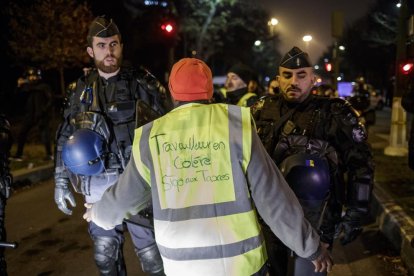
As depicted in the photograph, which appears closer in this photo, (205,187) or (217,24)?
(205,187)

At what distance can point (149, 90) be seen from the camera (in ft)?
11.8

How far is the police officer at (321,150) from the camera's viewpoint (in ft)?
8.92

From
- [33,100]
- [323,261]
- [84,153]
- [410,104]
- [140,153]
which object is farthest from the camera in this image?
[33,100]

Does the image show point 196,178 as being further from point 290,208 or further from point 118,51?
point 118,51

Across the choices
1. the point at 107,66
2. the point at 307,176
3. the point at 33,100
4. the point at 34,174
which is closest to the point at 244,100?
the point at 107,66

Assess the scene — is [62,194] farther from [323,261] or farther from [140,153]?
[323,261]

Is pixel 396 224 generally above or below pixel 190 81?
below

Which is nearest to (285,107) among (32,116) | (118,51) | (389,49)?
(118,51)

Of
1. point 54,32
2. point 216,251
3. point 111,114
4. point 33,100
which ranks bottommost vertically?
point 216,251

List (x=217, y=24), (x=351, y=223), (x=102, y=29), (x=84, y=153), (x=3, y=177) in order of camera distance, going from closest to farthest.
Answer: (x=351, y=223), (x=84, y=153), (x=3, y=177), (x=102, y=29), (x=217, y=24)

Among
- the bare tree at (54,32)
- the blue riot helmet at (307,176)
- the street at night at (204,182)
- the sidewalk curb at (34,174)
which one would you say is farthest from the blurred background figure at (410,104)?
the bare tree at (54,32)

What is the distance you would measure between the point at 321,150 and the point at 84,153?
1.52m

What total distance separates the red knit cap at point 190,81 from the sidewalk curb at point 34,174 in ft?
22.6

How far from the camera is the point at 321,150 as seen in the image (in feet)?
9.17
